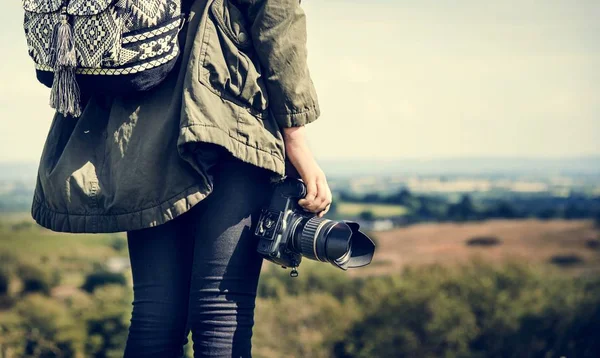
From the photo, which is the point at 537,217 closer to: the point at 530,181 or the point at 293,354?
the point at 530,181

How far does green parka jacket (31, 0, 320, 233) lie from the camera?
1.73 m

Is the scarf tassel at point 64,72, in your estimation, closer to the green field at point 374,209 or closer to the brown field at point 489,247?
the brown field at point 489,247

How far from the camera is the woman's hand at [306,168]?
72.0 inches

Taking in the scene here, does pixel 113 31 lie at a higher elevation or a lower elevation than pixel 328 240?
higher

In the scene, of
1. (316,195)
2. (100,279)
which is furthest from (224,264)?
(100,279)

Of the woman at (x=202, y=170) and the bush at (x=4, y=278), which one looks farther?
the bush at (x=4, y=278)

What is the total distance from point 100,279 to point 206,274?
44.8ft

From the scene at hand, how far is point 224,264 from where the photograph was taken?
5.84ft

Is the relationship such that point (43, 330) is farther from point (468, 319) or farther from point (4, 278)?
point (468, 319)

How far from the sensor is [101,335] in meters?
8.88

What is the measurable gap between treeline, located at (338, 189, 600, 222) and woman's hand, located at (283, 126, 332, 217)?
59.3ft

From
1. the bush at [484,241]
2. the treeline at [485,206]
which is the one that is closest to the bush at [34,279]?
the treeline at [485,206]

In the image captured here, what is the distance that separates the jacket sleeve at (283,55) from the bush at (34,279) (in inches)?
522

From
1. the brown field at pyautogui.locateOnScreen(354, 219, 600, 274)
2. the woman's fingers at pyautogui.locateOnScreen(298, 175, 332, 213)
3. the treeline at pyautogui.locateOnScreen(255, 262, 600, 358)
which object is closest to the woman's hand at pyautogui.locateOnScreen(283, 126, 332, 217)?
the woman's fingers at pyautogui.locateOnScreen(298, 175, 332, 213)
